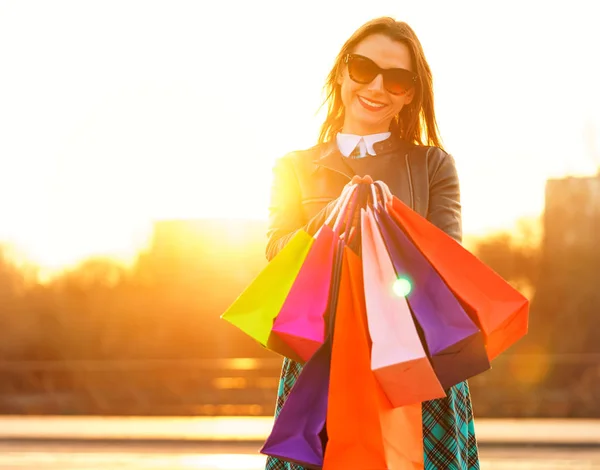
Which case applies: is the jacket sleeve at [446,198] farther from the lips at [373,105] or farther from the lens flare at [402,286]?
the lens flare at [402,286]

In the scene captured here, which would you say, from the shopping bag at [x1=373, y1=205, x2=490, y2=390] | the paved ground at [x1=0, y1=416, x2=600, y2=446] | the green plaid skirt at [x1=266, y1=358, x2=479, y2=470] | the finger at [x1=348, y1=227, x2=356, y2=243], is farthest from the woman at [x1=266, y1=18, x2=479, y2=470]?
the paved ground at [x1=0, y1=416, x2=600, y2=446]

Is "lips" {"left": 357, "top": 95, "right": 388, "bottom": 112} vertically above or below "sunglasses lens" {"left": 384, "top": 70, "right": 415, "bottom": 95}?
below

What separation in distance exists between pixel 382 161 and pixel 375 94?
191 mm

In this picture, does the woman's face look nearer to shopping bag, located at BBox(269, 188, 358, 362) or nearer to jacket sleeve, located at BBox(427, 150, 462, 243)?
jacket sleeve, located at BBox(427, 150, 462, 243)

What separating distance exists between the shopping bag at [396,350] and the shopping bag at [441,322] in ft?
0.17

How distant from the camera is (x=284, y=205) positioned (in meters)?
3.00

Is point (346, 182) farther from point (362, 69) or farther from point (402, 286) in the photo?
point (402, 286)

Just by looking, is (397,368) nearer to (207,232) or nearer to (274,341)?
(274,341)

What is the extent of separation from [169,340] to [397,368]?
35.5 m

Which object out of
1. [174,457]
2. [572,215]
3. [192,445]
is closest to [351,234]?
[174,457]

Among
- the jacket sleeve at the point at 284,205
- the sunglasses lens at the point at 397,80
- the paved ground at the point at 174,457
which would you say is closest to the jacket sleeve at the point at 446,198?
the sunglasses lens at the point at 397,80

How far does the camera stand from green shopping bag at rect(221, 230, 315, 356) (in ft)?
7.74

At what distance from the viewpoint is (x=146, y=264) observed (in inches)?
1570

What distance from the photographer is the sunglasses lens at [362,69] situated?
2.97 metres
